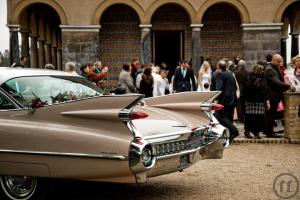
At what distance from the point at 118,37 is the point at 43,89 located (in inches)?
746

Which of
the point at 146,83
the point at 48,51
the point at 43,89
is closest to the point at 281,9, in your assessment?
the point at 146,83

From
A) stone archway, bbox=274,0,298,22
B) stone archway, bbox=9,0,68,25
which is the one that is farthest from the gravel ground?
stone archway, bbox=9,0,68,25

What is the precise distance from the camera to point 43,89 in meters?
6.16

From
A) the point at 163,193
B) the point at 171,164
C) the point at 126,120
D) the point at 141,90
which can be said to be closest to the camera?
the point at 126,120

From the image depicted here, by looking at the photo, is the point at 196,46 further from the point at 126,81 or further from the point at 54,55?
the point at 54,55

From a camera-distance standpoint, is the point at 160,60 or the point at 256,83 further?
the point at 160,60

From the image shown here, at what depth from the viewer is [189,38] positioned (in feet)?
82.6

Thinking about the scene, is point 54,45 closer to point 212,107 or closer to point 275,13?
point 275,13

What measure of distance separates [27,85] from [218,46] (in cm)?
1983

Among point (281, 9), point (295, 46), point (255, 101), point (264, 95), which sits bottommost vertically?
point (255, 101)

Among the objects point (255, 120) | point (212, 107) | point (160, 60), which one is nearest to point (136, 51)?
point (160, 60)

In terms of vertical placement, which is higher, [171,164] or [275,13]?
[275,13]

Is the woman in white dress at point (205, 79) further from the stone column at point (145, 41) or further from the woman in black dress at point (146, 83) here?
the stone column at point (145, 41)

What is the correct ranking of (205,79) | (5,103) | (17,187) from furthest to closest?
(205,79)
(5,103)
(17,187)
